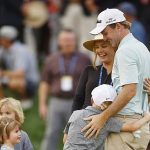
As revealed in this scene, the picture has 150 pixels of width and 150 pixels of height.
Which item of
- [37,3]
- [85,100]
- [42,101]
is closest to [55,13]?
[37,3]

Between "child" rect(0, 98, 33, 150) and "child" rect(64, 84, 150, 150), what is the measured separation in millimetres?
346

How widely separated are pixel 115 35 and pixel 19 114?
1.06 meters

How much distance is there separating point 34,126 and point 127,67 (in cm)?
718

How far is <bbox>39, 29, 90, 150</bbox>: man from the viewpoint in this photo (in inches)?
510

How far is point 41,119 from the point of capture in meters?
15.3

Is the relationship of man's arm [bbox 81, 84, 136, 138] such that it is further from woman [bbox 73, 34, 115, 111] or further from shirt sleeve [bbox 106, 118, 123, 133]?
woman [bbox 73, 34, 115, 111]

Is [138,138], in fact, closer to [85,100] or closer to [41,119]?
[85,100]

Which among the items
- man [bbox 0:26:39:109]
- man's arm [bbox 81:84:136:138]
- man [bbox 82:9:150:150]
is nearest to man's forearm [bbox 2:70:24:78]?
man [bbox 0:26:39:109]

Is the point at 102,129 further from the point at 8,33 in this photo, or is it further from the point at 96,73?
the point at 8,33

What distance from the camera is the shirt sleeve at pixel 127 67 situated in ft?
26.0

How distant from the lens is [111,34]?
8.11 m

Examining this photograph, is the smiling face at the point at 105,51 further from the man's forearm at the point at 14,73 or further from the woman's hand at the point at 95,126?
the man's forearm at the point at 14,73

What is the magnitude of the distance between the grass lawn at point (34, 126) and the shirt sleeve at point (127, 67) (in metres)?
5.89

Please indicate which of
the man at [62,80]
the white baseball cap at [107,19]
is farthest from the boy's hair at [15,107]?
the man at [62,80]
